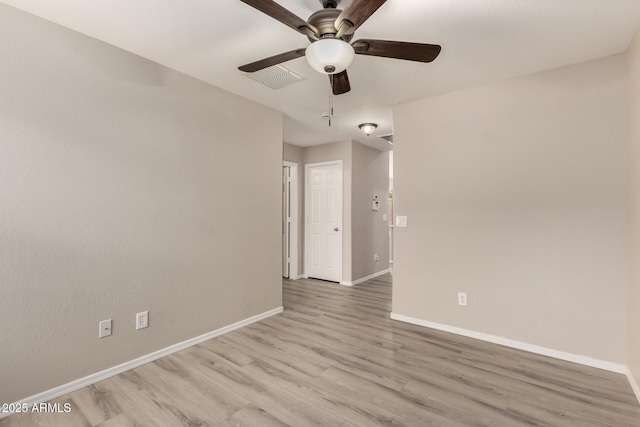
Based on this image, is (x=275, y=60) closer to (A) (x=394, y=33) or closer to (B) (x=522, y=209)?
(A) (x=394, y=33)

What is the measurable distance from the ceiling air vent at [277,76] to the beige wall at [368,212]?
2.51 meters

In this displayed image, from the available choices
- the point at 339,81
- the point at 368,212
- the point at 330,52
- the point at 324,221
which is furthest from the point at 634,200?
the point at 324,221

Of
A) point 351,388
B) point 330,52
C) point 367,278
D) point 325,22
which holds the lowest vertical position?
point 351,388

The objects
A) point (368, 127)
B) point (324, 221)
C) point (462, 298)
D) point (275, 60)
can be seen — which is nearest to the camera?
point (275, 60)

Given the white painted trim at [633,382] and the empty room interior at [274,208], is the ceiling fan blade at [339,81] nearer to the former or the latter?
the empty room interior at [274,208]

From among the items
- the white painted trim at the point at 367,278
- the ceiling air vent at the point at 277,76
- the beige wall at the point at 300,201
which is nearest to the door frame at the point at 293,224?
the beige wall at the point at 300,201

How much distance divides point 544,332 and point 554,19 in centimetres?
236

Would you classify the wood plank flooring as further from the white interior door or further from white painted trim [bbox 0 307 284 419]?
the white interior door

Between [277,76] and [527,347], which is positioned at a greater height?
[277,76]

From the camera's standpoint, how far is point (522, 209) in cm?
266

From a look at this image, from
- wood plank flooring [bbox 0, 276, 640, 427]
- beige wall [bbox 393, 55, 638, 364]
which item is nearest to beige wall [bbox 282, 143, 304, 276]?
beige wall [bbox 393, 55, 638, 364]

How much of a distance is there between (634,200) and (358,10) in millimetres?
2267

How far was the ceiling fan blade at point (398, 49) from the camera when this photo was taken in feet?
5.42

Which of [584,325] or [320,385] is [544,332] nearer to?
[584,325]
